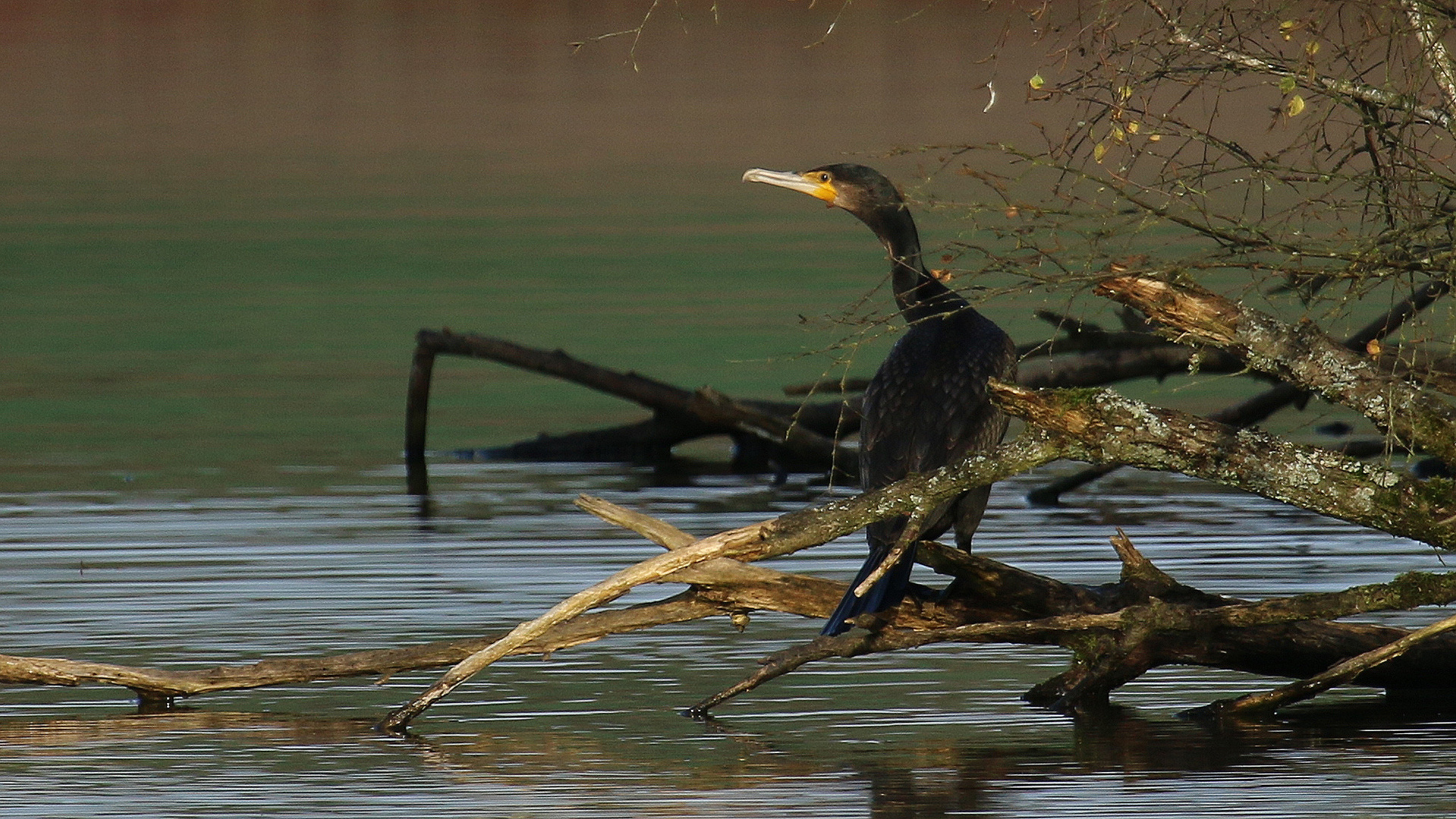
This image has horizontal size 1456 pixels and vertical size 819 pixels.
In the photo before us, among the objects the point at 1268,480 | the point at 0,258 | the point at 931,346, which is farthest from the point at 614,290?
the point at 1268,480

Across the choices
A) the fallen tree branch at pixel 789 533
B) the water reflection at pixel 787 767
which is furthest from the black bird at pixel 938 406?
the water reflection at pixel 787 767

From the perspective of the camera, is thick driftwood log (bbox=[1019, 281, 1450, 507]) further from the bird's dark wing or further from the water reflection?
the water reflection

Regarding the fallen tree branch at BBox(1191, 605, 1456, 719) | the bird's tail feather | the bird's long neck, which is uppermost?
the bird's long neck

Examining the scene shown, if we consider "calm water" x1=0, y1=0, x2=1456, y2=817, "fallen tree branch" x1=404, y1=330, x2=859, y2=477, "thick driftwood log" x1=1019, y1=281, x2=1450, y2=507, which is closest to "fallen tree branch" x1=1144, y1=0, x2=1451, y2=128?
"calm water" x1=0, y1=0, x2=1456, y2=817

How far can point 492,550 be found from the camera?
1011 centimetres

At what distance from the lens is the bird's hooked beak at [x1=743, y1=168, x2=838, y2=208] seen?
8922 mm

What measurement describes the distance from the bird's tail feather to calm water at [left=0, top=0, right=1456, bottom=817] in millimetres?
253

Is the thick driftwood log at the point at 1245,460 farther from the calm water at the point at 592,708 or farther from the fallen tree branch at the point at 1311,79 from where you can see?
the fallen tree branch at the point at 1311,79

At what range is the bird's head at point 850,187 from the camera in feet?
A: 29.8

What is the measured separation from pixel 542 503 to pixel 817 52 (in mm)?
57255

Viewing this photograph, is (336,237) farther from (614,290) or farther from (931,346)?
(931,346)

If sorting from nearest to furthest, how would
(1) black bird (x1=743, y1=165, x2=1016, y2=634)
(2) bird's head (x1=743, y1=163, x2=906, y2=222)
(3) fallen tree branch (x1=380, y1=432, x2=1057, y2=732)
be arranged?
(3) fallen tree branch (x1=380, y1=432, x2=1057, y2=732) < (1) black bird (x1=743, y1=165, x2=1016, y2=634) < (2) bird's head (x1=743, y1=163, x2=906, y2=222)

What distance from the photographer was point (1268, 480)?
6.69 metres

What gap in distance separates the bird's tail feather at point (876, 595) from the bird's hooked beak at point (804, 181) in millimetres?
2076
